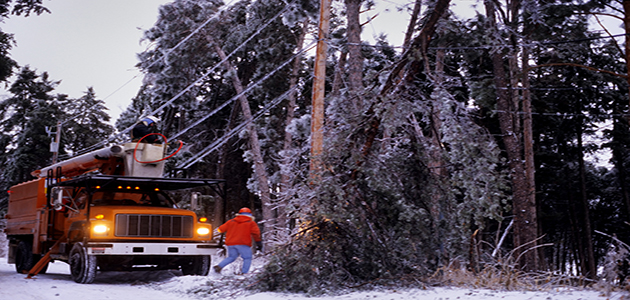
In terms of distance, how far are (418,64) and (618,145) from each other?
91.8ft

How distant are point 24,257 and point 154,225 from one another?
192 inches

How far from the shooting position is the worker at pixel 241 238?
37.8 feet

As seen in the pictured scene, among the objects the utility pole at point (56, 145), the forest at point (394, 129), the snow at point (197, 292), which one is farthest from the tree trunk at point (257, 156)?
the snow at point (197, 292)

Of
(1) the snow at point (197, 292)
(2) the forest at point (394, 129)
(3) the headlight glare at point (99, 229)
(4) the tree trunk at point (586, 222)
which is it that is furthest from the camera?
(4) the tree trunk at point (586, 222)

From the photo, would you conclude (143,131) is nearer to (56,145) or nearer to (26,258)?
(26,258)

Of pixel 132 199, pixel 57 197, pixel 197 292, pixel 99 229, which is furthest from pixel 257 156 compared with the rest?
pixel 197 292

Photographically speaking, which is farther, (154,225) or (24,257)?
(24,257)

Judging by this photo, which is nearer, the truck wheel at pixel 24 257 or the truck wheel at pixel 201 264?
the truck wheel at pixel 201 264

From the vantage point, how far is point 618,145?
105 feet

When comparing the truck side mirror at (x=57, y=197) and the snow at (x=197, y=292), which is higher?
the truck side mirror at (x=57, y=197)

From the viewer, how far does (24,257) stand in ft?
46.1

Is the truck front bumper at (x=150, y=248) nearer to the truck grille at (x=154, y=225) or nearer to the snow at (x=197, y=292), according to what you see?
the truck grille at (x=154, y=225)

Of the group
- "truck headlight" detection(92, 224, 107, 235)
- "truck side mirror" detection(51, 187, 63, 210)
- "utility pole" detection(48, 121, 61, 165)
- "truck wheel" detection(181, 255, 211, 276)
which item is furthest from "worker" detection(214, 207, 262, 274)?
"utility pole" detection(48, 121, 61, 165)

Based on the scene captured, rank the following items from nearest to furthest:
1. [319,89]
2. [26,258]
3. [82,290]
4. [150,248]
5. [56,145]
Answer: [82,290] < [150,248] < [319,89] < [26,258] < [56,145]
